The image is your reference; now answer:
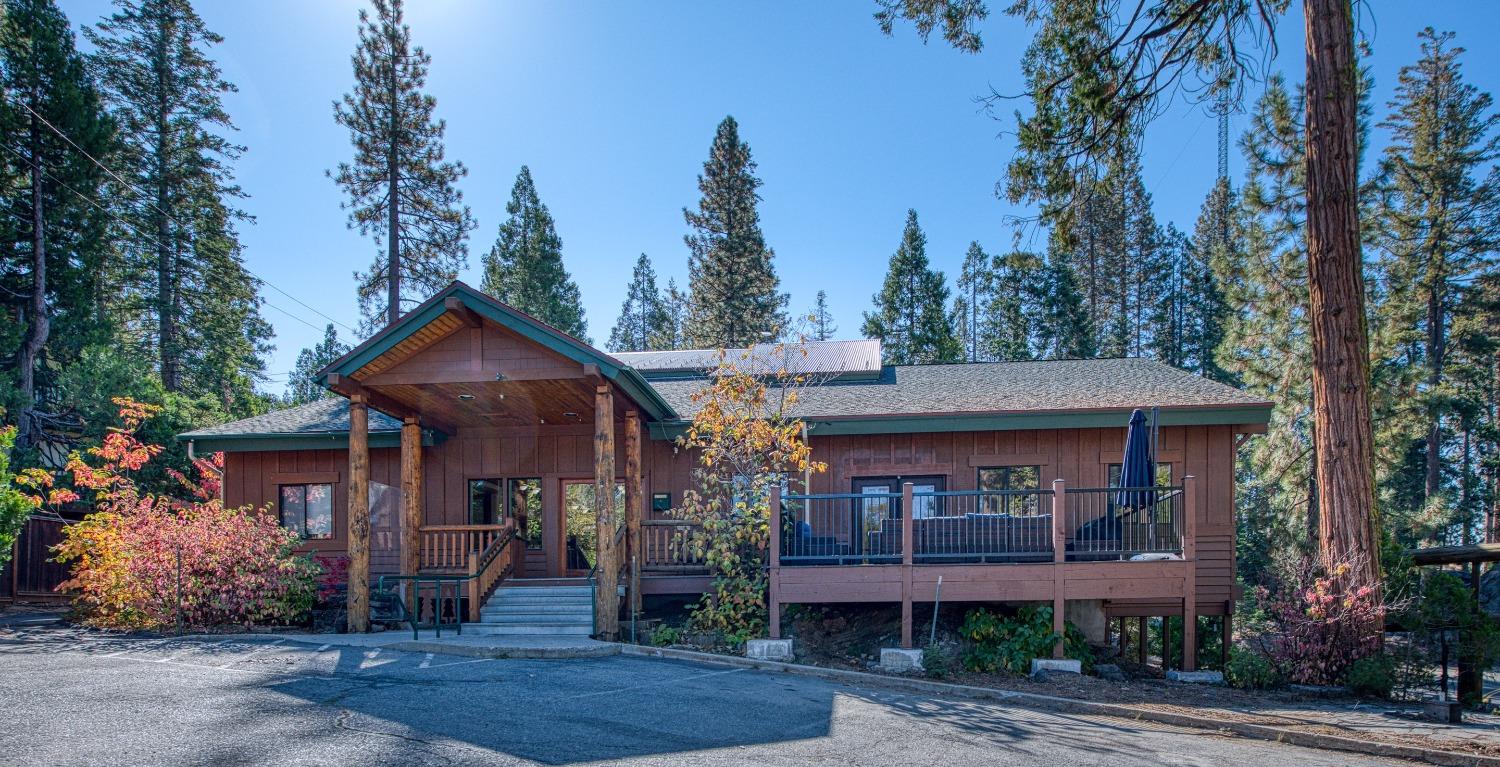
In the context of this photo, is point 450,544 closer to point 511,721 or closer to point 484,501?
point 484,501

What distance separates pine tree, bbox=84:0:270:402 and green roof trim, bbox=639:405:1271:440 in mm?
19849

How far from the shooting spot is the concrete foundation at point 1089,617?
1162cm

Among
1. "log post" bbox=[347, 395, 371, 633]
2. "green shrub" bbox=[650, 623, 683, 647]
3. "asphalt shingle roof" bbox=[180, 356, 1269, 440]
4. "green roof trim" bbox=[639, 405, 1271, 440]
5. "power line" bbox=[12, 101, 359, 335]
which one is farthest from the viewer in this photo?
"power line" bbox=[12, 101, 359, 335]

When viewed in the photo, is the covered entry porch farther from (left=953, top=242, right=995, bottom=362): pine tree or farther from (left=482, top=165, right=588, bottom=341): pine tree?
(left=953, top=242, right=995, bottom=362): pine tree

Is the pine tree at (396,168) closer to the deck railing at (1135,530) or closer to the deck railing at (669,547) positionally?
the deck railing at (669,547)


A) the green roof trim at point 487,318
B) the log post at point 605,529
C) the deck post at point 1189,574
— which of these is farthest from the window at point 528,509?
the deck post at point 1189,574

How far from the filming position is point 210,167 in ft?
88.4

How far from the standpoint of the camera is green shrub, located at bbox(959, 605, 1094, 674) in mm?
10016

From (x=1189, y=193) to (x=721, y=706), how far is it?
129 feet

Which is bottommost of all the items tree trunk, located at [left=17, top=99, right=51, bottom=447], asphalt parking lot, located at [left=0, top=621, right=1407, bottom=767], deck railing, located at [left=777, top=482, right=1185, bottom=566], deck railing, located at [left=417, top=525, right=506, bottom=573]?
asphalt parking lot, located at [left=0, top=621, right=1407, bottom=767]

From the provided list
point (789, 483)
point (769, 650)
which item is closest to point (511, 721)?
point (769, 650)

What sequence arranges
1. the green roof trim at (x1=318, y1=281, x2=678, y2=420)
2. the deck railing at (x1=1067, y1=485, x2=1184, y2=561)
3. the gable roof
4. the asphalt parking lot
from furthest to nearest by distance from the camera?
the gable roof → the green roof trim at (x1=318, y1=281, x2=678, y2=420) → the deck railing at (x1=1067, y1=485, x2=1184, y2=561) → the asphalt parking lot

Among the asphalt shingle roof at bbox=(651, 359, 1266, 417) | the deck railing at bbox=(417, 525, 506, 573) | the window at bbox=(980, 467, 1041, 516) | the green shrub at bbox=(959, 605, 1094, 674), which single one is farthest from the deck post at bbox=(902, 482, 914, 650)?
the deck railing at bbox=(417, 525, 506, 573)

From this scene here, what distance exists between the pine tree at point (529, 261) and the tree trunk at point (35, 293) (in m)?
15.5
